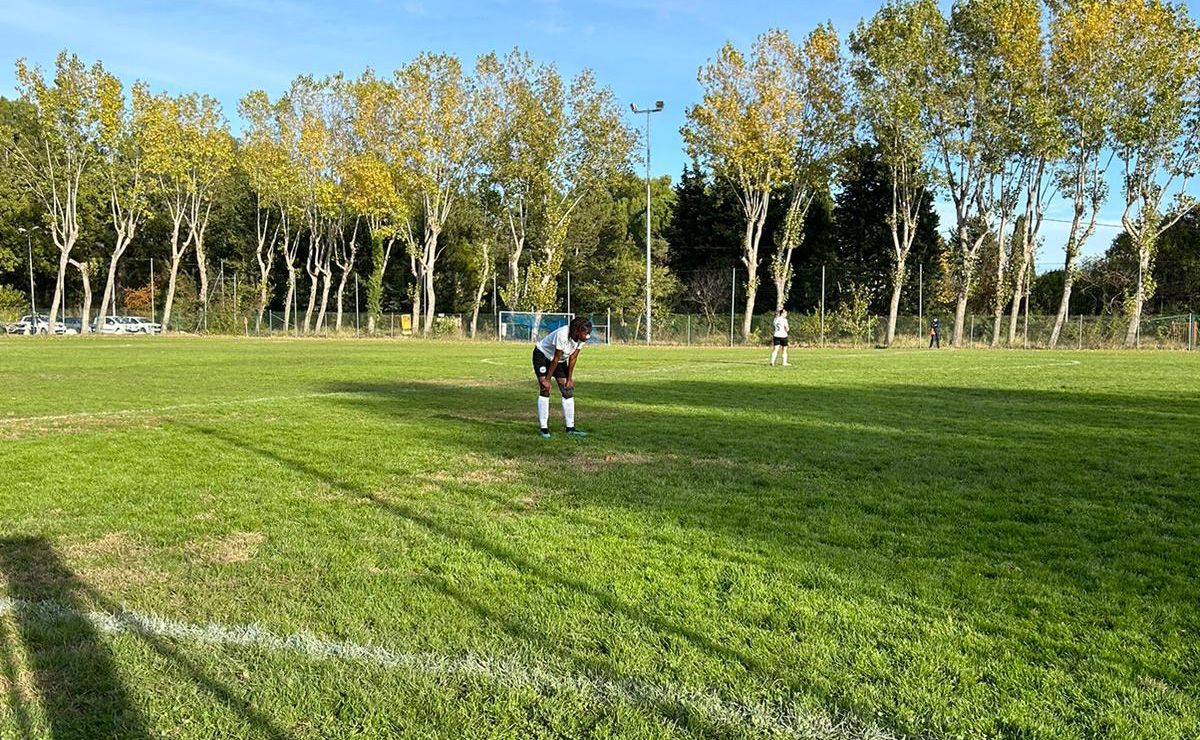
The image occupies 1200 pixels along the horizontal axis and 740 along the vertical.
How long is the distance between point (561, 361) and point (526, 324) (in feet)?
136

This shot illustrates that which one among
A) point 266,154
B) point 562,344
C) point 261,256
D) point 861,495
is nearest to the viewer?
point 861,495

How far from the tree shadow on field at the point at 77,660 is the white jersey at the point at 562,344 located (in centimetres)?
588

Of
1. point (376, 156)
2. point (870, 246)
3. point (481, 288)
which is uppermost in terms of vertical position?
point (376, 156)

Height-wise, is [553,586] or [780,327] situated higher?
[780,327]

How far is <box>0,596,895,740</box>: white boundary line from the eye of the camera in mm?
3061

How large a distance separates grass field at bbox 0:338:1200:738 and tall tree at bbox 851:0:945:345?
36.9m

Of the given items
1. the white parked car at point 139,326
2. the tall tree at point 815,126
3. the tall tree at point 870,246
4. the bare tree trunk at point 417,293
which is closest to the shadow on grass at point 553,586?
the tall tree at point 815,126

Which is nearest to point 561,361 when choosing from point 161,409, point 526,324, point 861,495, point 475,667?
point 861,495

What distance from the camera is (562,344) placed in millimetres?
9805

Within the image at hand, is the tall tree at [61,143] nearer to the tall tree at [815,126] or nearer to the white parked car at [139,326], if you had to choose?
the white parked car at [139,326]

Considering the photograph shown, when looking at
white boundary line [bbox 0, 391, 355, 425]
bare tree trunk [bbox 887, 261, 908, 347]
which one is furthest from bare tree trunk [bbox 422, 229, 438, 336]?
white boundary line [bbox 0, 391, 355, 425]

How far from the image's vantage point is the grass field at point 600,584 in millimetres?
3195

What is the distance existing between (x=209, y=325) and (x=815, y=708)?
6005 cm

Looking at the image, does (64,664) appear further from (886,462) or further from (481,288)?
(481,288)
